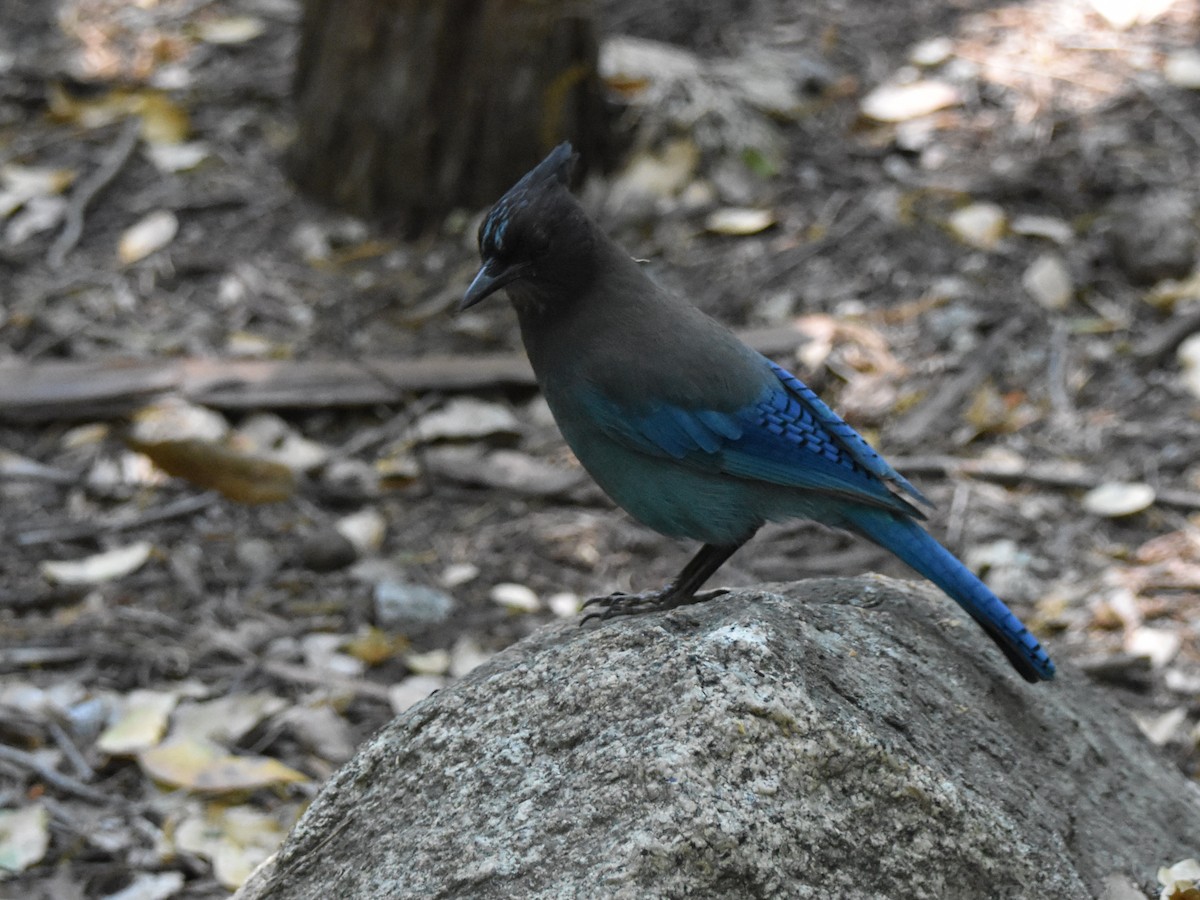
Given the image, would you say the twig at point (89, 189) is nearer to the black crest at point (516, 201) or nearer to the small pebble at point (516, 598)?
the small pebble at point (516, 598)

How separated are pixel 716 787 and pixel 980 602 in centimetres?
85

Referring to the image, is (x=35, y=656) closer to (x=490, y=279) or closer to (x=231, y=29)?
(x=490, y=279)

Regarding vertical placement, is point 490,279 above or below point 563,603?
above

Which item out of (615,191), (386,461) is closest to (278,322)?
(386,461)

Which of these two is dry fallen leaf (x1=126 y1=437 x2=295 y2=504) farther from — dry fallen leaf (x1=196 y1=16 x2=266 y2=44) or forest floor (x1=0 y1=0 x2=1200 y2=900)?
dry fallen leaf (x1=196 y1=16 x2=266 y2=44)

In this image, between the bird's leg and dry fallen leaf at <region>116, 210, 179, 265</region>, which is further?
dry fallen leaf at <region>116, 210, 179, 265</region>

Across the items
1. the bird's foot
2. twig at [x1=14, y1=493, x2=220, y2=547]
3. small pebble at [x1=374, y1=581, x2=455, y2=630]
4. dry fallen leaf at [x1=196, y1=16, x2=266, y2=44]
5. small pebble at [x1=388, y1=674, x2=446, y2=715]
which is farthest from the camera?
dry fallen leaf at [x1=196, y1=16, x2=266, y2=44]

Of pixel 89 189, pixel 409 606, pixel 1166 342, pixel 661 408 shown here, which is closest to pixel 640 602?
pixel 661 408

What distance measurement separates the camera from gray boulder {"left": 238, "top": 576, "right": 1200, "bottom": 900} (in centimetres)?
203

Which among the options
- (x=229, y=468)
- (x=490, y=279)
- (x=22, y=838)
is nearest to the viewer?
(x=490, y=279)

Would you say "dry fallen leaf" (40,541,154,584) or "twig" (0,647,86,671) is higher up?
"twig" (0,647,86,671)

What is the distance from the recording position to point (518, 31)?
230 inches

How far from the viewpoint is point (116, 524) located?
15.3 feet

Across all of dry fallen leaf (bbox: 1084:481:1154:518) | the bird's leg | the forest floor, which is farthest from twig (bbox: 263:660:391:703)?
dry fallen leaf (bbox: 1084:481:1154:518)
